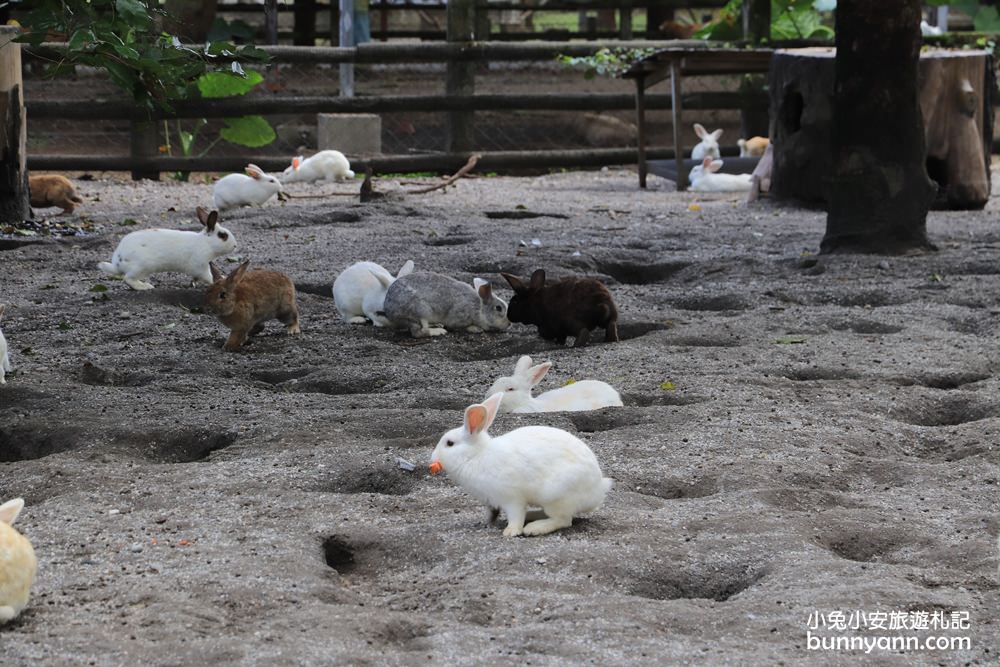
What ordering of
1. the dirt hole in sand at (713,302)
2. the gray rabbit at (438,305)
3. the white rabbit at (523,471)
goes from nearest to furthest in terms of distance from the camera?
the white rabbit at (523,471), the gray rabbit at (438,305), the dirt hole in sand at (713,302)

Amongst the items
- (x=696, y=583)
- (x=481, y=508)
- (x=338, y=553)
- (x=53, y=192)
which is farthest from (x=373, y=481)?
(x=53, y=192)

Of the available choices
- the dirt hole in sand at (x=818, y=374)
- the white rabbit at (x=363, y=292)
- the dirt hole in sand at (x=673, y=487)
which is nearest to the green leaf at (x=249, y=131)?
the white rabbit at (x=363, y=292)

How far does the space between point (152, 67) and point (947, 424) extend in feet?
10.6

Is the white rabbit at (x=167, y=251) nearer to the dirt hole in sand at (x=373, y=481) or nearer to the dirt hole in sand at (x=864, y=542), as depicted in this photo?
the dirt hole in sand at (x=373, y=481)

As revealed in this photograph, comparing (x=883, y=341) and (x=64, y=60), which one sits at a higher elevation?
(x=64, y=60)

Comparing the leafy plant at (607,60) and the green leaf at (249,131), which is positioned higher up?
the leafy plant at (607,60)

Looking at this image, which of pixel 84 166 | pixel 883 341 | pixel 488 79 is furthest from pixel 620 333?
pixel 488 79

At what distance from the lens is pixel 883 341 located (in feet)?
20.7

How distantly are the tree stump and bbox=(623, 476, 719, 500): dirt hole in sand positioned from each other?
7441 millimetres

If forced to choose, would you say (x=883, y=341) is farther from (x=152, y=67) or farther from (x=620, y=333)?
(x=152, y=67)

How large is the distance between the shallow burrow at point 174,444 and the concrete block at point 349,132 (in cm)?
1105

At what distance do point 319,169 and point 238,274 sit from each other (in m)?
7.87

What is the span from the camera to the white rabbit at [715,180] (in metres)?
13.8

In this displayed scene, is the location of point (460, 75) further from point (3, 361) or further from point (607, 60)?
point (3, 361)
